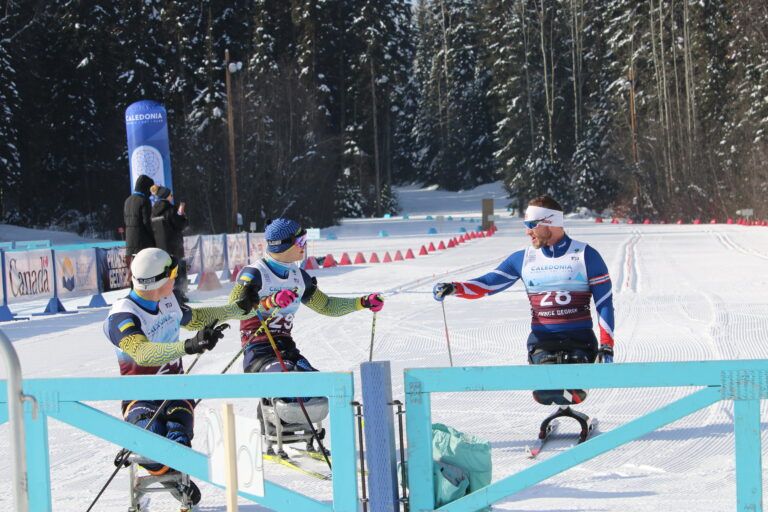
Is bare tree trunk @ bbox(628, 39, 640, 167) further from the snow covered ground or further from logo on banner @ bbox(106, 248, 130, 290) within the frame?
logo on banner @ bbox(106, 248, 130, 290)

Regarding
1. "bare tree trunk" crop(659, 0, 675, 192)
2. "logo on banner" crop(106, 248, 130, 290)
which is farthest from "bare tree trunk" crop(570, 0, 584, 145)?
"logo on banner" crop(106, 248, 130, 290)

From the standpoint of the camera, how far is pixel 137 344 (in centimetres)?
496

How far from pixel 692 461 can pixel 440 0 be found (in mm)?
81097

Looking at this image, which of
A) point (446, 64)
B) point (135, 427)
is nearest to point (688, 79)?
point (446, 64)

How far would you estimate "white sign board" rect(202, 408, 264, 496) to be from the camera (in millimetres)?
3832

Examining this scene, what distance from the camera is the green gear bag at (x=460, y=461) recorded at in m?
4.48

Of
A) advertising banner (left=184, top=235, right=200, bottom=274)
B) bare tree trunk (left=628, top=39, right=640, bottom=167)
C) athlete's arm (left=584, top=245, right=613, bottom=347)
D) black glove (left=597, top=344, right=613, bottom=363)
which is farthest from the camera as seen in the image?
bare tree trunk (left=628, top=39, right=640, bottom=167)

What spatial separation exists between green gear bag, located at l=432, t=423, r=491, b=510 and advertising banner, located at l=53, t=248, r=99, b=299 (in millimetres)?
14548

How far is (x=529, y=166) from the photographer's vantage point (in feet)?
191

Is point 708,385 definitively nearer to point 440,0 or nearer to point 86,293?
point 86,293

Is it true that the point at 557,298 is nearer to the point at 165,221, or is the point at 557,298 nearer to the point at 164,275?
the point at 164,275

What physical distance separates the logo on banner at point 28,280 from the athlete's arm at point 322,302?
1137 cm

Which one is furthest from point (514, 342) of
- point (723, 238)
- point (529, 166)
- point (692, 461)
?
point (529, 166)

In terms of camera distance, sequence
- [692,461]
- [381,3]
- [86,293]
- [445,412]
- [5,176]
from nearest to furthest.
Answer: [692,461] < [445,412] < [86,293] < [5,176] < [381,3]
